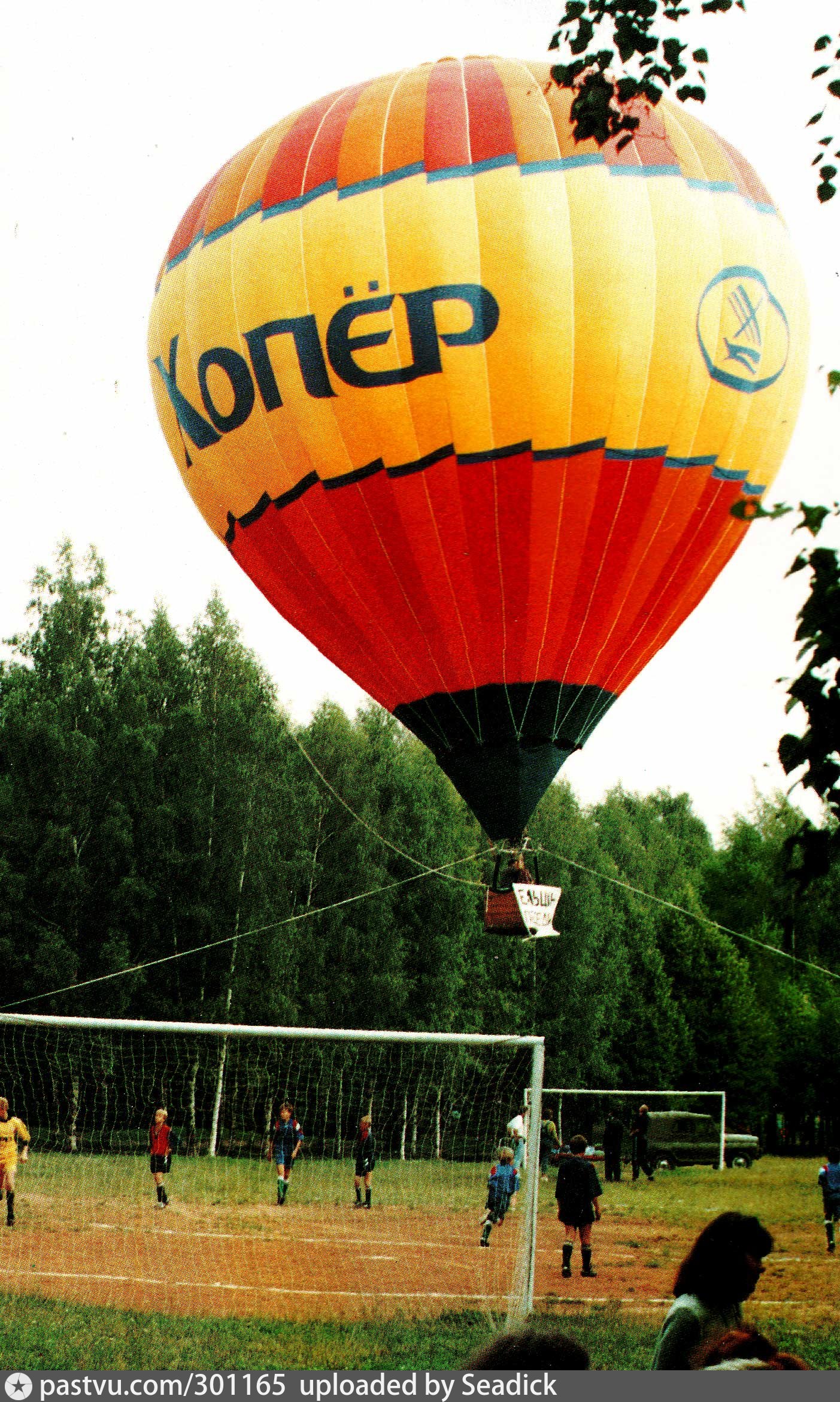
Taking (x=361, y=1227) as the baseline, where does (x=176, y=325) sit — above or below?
above

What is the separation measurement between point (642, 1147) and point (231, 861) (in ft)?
30.5

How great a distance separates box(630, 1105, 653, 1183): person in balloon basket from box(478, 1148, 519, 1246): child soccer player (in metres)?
12.9

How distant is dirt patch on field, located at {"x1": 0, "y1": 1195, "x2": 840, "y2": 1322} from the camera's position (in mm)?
10477

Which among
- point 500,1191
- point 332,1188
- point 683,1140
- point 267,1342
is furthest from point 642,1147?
point 267,1342

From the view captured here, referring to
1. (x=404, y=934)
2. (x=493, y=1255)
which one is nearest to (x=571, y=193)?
(x=493, y=1255)

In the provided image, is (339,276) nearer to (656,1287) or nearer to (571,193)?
(571,193)

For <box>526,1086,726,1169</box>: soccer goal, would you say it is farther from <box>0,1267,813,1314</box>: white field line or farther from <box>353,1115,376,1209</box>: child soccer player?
<box>0,1267,813,1314</box>: white field line

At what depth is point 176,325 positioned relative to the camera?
1442cm

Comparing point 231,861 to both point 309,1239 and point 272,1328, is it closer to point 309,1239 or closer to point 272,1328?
point 309,1239

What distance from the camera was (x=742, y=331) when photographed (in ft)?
43.9

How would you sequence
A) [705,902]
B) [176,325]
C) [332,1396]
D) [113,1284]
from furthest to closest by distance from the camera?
[705,902] → [176,325] → [113,1284] → [332,1396]

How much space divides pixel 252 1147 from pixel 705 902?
114ft

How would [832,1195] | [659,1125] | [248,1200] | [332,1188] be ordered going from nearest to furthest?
[248,1200] < [832,1195] < [332,1188] < [659,1125]

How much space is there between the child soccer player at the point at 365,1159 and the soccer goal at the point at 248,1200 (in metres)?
0.06
